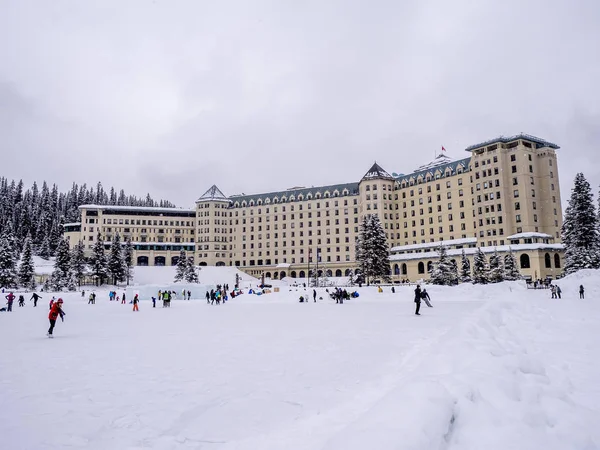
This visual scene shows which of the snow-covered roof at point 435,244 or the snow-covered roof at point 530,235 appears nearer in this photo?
the snow-covered roof at point 530,235

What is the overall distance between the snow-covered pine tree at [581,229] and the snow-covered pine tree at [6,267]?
8329 cm

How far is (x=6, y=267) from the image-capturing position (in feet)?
219

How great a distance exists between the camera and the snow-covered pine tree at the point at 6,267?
65938mm

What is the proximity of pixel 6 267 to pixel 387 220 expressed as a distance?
82.8 metres

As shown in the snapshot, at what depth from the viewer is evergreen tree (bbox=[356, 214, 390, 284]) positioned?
63.0 meters

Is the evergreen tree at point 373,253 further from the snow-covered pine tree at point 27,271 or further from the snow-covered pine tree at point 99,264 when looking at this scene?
the snow-covered pine tree at point 27,271

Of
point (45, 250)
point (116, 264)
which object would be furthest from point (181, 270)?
point (45, 250)

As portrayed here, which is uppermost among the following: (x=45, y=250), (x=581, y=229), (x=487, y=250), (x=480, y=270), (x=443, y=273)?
(x=45, y=250)

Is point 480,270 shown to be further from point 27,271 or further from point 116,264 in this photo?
point 27,271

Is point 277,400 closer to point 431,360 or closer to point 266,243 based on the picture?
point 431,360

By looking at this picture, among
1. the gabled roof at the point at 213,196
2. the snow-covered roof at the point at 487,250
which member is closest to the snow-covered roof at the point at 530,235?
the snow-covered roof at the point at 487,250

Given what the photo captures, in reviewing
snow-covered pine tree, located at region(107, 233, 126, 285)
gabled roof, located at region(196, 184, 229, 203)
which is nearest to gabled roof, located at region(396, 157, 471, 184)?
gabled roof, located at region(196, 184, 229, 203)

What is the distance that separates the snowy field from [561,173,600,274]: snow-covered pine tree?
4565 centimetres

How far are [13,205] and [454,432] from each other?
17544 centimetres
